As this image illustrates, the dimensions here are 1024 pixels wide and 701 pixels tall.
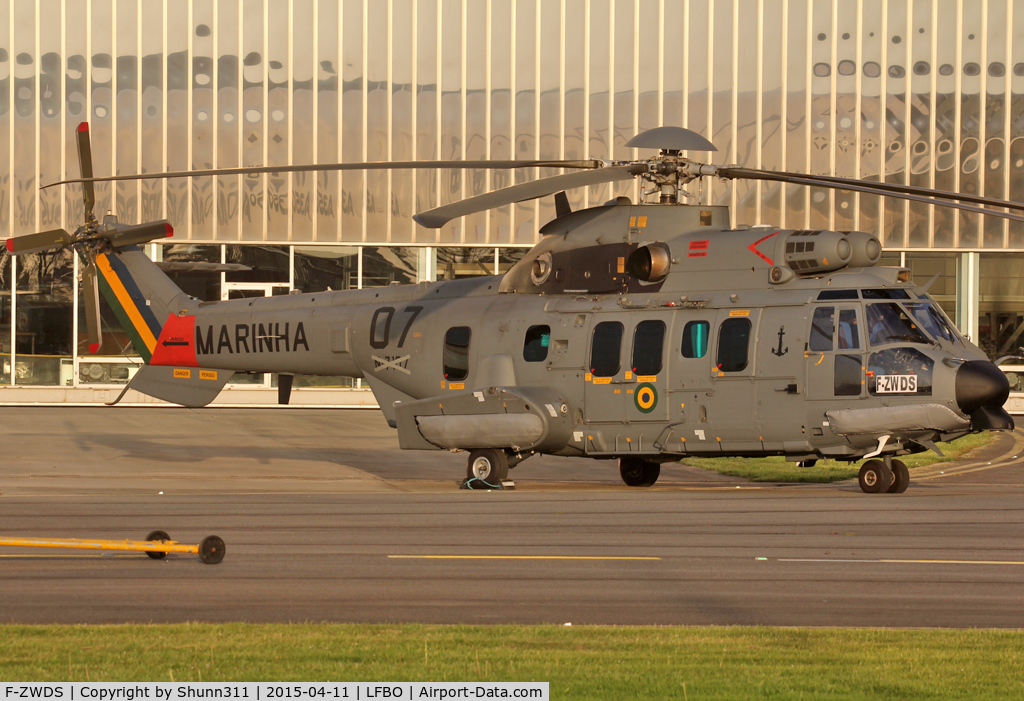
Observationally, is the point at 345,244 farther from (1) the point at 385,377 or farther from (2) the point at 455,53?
(1) the point at 385,377

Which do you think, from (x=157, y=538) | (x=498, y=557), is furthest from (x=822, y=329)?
(x=157, y=538)

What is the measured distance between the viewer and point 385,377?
18.5 metres

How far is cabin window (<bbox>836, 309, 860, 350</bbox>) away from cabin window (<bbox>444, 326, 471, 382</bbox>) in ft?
17.6

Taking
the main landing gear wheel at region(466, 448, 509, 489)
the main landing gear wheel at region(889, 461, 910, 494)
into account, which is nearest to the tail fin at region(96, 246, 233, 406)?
the main landing gear wheel at region(466, 448, 509, 489)

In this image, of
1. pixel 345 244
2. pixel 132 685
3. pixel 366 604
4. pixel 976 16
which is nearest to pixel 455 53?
pixel 345 244

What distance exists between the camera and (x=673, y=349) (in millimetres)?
15867

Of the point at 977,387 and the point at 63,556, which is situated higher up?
the point at 977,387

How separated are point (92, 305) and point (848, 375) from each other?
1247 centimetres

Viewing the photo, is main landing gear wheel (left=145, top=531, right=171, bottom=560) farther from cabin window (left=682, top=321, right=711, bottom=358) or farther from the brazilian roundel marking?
cabin window (left=682, top=321, right=711, bottom=358)

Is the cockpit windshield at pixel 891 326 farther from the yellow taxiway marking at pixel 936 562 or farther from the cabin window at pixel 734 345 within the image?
the yellow taxiway marking at pixel 936 562

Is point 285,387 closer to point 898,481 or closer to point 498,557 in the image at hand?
point 898,481

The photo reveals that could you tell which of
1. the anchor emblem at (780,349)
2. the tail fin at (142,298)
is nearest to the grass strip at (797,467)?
the anchor emblem at (780,349)

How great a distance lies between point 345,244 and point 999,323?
1965cm

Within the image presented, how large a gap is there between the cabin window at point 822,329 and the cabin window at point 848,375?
259 mm
